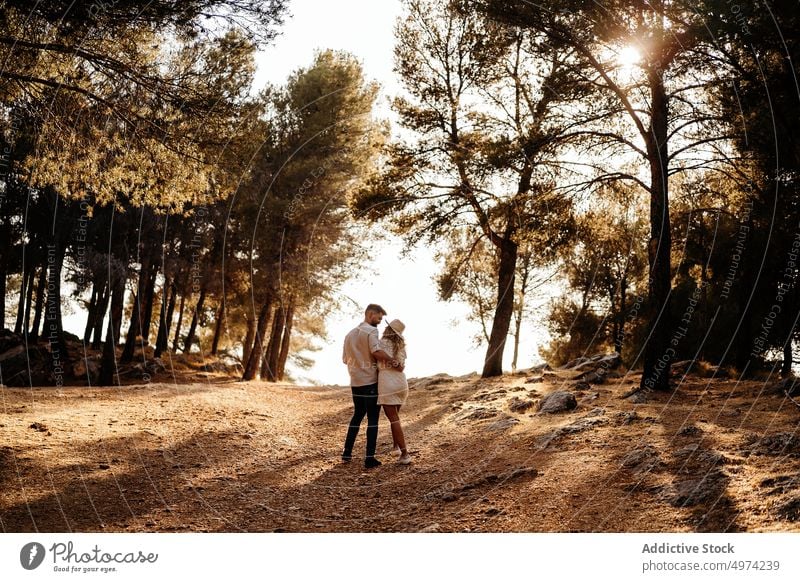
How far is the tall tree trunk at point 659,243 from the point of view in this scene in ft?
40.6

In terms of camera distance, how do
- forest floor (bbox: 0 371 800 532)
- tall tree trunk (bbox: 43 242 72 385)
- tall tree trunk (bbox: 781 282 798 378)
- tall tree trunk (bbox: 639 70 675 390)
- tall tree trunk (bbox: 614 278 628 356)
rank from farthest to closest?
tall tree trunk (bbox: 614 278 628 356) < tall tree trunk (bbox: 43 242 72 385) < tall tree trunk (bbox: 781 282 798 378) < tall tree trunk (bbox: 639 70 675 390) < forest floor (bbox: 0 371 800 532)

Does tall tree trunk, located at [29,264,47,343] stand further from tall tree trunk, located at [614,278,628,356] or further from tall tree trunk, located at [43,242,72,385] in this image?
tall tree trunk, located at [614,278,628,356]

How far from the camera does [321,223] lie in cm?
2241

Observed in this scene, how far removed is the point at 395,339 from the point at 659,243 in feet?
22.2

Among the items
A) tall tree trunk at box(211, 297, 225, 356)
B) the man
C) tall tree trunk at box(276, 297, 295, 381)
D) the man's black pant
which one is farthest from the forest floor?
tall tree trunk at box(211, 297, 225, 356)

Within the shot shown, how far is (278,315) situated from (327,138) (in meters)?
7.08

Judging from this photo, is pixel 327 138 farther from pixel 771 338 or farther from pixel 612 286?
pixel 771 338

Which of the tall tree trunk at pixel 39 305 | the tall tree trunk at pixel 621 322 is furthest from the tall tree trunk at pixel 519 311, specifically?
the tall tree trunk at pixel 39 305

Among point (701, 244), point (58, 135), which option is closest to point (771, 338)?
point (701, 244)

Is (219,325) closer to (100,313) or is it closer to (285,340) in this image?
(285,340)

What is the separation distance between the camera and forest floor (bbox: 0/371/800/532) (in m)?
6.17

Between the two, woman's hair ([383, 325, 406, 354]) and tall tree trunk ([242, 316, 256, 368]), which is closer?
woman's hair ([383, 325, 406, 354])
